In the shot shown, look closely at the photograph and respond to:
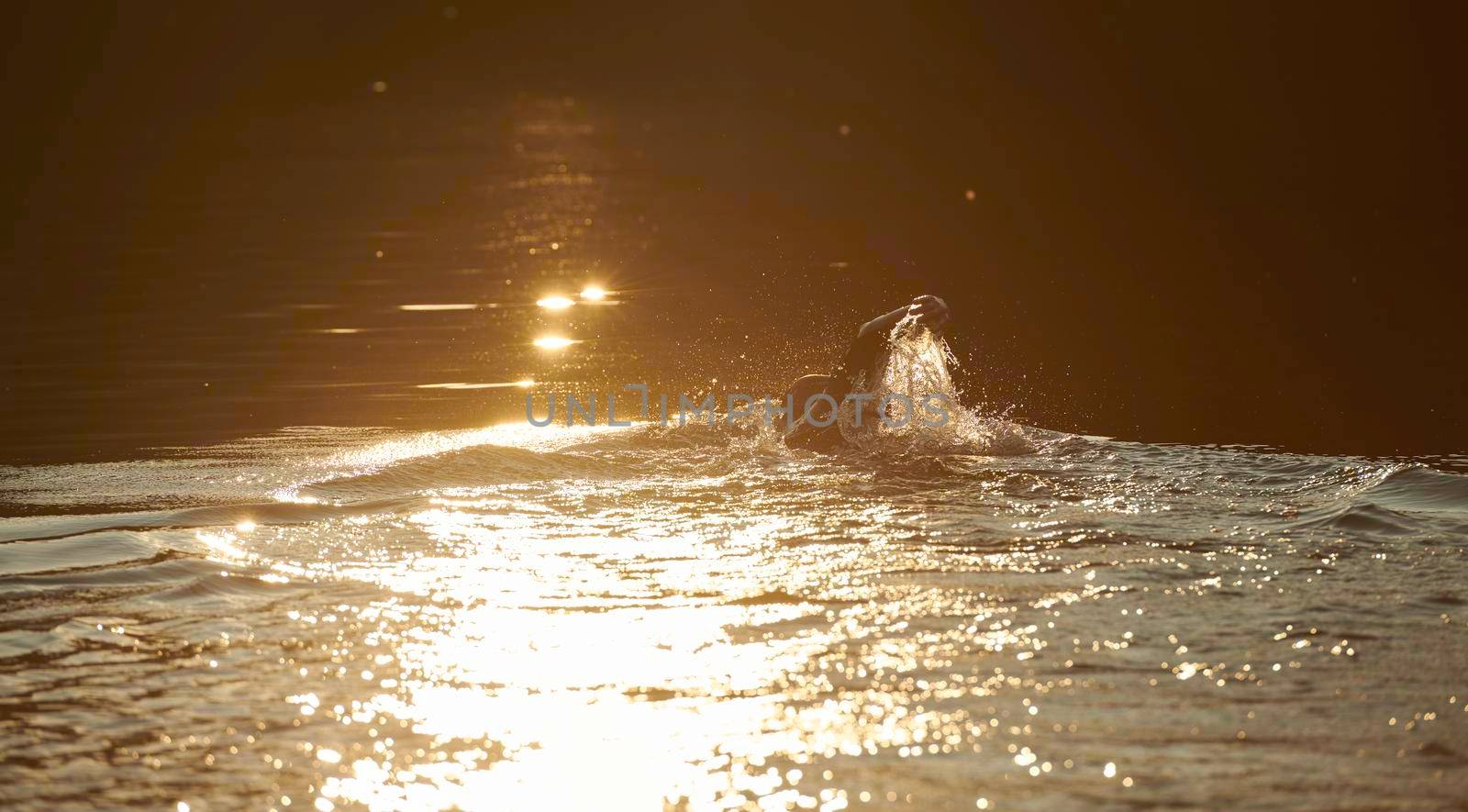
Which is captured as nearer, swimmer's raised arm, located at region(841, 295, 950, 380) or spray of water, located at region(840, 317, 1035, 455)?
swimmer's raised arm, located at region(841, 295, 950, 380)

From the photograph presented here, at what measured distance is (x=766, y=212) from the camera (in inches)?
1949

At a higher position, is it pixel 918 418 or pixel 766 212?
pixel 766 212

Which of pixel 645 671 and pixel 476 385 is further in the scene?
pixel 476 385

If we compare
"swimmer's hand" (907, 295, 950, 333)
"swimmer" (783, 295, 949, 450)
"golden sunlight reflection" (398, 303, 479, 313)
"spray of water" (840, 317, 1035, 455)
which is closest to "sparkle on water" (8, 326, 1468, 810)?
"spray of water" (840, 317, 1035, 455)

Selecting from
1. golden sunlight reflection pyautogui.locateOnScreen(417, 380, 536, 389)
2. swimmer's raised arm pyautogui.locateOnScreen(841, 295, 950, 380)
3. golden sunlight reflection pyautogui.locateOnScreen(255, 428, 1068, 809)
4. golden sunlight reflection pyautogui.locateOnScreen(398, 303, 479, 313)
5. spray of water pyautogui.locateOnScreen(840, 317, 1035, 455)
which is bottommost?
golden sunlight reflection pyautogui.locateOnScreen(255, 428, 1068, 809)

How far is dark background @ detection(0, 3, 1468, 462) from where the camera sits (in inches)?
765

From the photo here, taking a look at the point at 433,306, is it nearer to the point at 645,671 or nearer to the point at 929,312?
the point at 929,312

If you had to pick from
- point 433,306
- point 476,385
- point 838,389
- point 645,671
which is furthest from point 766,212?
point 645,671

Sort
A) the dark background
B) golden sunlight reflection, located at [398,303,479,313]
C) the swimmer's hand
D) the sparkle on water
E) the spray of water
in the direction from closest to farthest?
the sparkle on water
the swimmer's hand
the spray of water
the dark background
golden sunlight reflection, located at [398,303,479,313]

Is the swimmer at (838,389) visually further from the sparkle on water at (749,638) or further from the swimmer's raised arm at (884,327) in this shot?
the sparkle on water at (749,638)

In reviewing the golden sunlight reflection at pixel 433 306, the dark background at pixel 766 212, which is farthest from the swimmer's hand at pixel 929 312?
the golden sunlight reflection at pixel 433 306

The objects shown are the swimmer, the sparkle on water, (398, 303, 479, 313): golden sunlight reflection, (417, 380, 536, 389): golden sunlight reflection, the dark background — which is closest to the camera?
the sparkle on water

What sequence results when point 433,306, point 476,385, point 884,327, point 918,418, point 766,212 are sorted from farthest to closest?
1. point 766,212
2. point 433,306
3. point 476,385
4. point 918,418
5. point 884,327

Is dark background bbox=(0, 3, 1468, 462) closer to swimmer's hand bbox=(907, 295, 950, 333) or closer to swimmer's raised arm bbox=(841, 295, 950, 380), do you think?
swimmer's raised arm bbox=(841, 295, 950, 380)
